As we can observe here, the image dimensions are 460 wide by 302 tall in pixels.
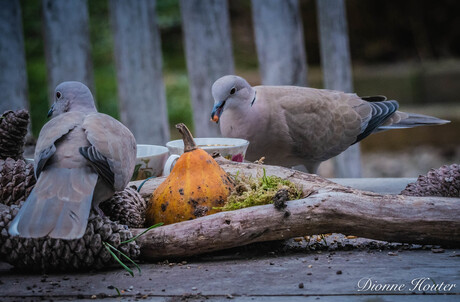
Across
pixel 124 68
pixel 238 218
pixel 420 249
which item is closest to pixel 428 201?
pixel 420 249

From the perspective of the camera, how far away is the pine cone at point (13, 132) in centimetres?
239

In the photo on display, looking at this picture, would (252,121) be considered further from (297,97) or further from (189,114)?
(189,114)

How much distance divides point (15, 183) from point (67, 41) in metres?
2.05

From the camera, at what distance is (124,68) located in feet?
14.3

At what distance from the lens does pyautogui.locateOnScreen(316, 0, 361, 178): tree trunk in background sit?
4.59 meters

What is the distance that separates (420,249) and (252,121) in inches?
60.2

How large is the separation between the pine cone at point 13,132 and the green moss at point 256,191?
885 millimetres

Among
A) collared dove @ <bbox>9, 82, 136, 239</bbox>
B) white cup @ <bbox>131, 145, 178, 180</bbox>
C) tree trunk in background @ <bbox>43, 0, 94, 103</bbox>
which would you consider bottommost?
white cup @ <bbox>131, 145, 178, 180</bbox>

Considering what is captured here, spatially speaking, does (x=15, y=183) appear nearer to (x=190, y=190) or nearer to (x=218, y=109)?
(x=190, y=190)

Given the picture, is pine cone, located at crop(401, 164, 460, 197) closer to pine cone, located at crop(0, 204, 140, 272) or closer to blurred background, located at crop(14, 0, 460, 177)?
pine cone, located at crop(0, 204, 140, 272)

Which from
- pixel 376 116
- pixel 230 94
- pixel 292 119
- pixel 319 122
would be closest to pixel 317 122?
pixel 319 122

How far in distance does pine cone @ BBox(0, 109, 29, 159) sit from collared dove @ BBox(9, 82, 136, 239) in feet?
0.73

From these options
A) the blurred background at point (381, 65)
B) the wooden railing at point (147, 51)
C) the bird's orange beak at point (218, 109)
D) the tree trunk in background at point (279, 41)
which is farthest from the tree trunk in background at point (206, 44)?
the blurred background at point (381, 65)

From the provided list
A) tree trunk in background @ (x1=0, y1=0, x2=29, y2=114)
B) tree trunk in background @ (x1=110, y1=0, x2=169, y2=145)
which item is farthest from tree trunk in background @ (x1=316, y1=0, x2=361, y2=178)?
tree trunk in background @ (x1=0, y1=0, x2=29, y2=114)
